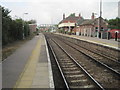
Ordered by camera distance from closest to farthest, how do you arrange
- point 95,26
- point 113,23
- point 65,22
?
point 95,26 → point 113,23 → point 65,22

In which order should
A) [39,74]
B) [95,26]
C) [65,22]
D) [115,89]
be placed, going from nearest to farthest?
[115,89] < [39,74] < [95,26] < [65,22]

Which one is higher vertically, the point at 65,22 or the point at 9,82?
the point at 65,22

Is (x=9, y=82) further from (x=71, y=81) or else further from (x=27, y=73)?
(x=71, y=81)

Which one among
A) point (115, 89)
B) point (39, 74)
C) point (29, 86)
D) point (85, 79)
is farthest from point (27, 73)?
point (115, 89)

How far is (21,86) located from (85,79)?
3.21 metres

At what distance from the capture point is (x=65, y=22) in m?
117

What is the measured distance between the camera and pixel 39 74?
9.61 metres

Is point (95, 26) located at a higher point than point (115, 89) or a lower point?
higher

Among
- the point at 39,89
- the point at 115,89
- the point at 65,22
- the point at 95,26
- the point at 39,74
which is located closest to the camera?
the point at 39,89

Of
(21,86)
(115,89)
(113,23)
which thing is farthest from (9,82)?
(113,23)

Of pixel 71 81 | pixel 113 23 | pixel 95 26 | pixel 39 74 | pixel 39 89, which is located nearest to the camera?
pixel 39 89

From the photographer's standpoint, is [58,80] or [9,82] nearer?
[9,82]

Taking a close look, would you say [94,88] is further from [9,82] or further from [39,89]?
[9,82]

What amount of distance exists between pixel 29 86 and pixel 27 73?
2318 mm
